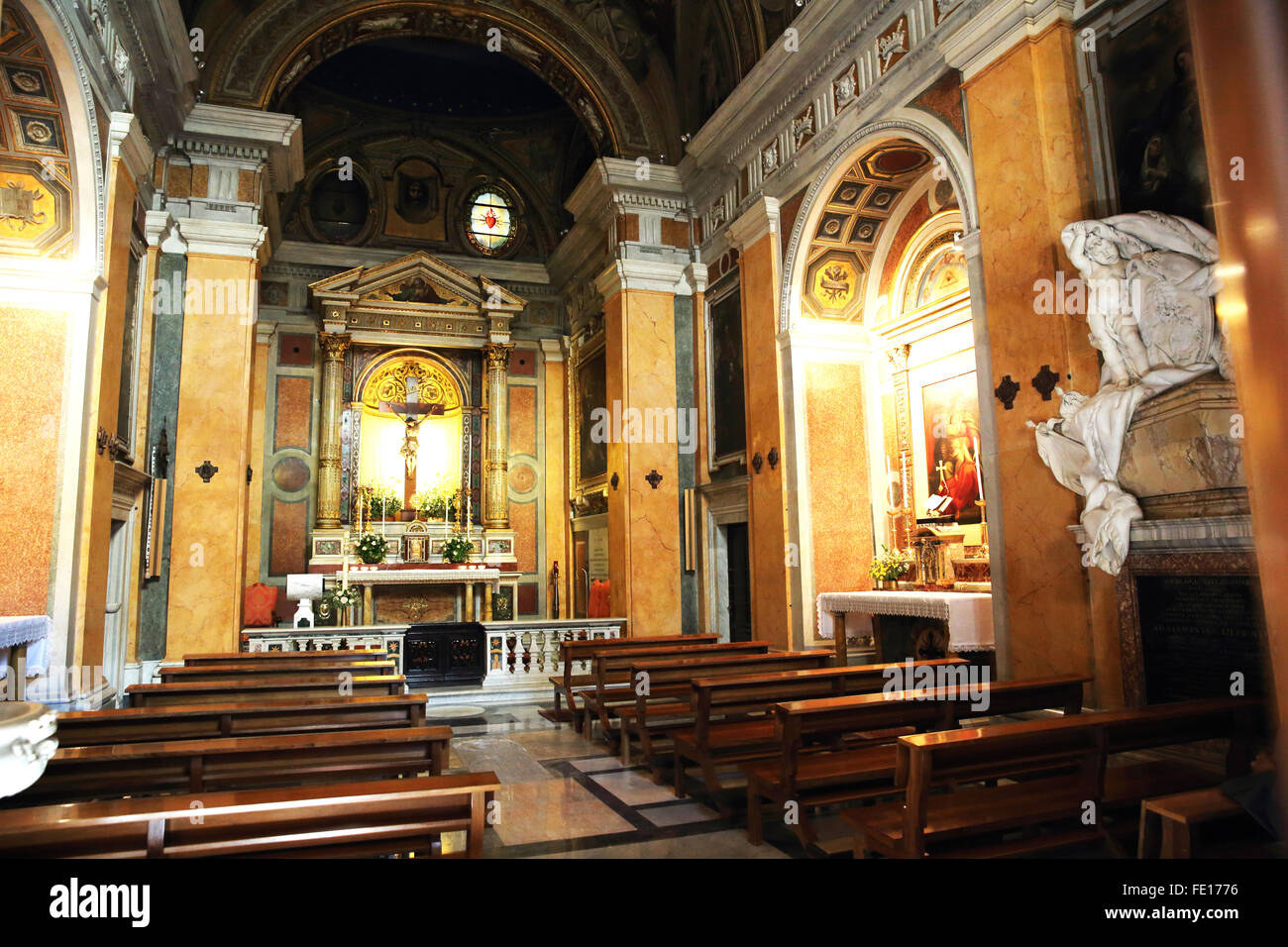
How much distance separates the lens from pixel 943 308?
30.2ft

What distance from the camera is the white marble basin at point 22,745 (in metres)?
2.16

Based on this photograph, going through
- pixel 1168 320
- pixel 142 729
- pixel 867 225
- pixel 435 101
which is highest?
pixel 435 101

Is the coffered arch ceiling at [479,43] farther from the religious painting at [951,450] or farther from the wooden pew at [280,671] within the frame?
the wooden pew at [280,671]

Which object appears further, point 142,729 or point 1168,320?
point 1168,320

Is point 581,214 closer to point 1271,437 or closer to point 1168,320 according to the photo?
point 1168,320

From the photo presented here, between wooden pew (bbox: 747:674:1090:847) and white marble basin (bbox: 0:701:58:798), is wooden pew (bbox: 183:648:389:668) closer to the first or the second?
wooden pew (bbox: 747:674:1090:847)

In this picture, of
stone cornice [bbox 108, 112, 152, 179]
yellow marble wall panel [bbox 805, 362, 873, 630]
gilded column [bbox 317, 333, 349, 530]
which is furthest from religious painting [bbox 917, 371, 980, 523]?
gilded column [bbox 317, 333, 349, 530]

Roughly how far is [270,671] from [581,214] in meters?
9.62

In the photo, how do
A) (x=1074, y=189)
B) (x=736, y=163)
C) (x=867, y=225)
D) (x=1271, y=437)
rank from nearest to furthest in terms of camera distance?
(x=1271, y=437) < (x=1074, y=189) < (x=867, y=225) < (x=736, y=163)

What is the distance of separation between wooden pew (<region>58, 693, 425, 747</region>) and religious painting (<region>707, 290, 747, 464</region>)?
714 centimetres

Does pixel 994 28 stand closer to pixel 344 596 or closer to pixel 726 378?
pixel 726 378

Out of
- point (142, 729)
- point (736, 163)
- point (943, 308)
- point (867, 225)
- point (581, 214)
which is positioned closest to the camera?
point (142, 729)

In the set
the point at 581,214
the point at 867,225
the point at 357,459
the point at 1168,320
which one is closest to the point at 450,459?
the point at 357,459

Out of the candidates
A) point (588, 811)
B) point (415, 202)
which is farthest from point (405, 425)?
point (588, 811)
